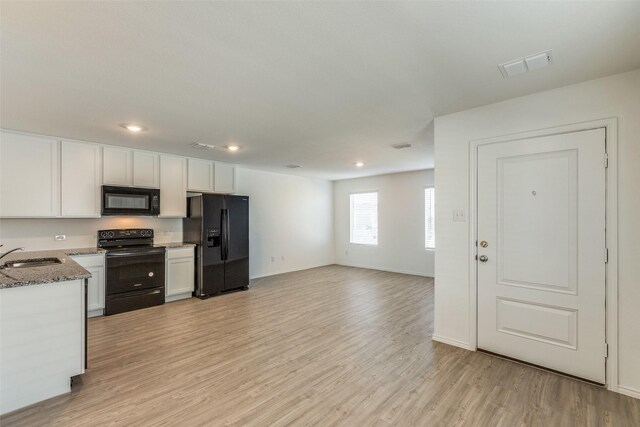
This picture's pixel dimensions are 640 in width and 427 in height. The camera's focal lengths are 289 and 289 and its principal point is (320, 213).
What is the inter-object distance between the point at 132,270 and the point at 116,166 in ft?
5.18

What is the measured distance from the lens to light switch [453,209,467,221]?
3046mm

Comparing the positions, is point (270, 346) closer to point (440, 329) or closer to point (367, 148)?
point (440, 329)

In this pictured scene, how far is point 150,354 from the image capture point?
2898 mm

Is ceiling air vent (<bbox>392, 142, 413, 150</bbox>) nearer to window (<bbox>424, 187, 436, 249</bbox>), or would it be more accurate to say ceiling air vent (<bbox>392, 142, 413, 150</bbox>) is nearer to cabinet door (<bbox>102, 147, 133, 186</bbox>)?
window (<bbox>424, 187, 436, 249</bbox>)

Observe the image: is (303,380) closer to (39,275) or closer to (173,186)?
(39,275)

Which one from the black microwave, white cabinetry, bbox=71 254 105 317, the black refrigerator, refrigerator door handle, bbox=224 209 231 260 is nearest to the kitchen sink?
white cabinetry, bbox=71 254 105 317

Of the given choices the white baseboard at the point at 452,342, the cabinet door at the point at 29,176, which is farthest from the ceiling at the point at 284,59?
the white baseboard at the point at 452,342

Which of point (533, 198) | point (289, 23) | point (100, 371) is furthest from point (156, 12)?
point (533, 198)

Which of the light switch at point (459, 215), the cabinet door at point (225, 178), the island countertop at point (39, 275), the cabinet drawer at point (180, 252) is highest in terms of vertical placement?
the cabinet door at point (225, 178)

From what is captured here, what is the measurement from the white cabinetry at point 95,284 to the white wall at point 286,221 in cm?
283

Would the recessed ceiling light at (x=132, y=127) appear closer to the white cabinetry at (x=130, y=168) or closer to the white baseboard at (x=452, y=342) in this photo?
the white cabinetry at (x=130, y=168)

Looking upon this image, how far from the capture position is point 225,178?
569 cm

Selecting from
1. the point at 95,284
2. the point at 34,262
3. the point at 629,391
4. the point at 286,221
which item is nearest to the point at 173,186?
the point at 95,284

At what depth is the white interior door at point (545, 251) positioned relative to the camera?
2.38 meters
